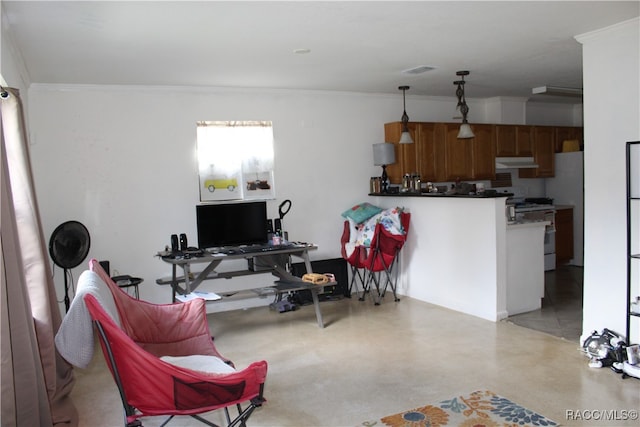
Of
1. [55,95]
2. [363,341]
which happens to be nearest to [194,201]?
[55,95]

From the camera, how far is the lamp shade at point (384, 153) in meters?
6.56

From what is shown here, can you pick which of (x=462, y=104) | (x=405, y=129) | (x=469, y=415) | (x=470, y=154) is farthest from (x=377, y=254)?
(x=469, y=415)

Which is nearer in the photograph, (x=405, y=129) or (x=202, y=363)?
(x=202, y=363)

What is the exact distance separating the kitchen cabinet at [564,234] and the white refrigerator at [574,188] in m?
0.08

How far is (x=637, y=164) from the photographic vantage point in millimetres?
3863

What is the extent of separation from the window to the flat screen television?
1.40 feet

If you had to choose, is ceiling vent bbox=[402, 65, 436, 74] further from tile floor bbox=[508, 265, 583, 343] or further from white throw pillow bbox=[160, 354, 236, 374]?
white throw pillow bbox=[160, 354, 236, 374]

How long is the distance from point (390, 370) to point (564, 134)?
18.5 ft

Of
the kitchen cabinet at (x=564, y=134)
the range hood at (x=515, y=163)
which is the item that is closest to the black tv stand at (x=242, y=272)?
the range hood at (x=515, y=163)

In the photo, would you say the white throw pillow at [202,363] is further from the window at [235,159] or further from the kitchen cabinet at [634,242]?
the window at [235,159]

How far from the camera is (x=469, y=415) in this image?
3203 mm

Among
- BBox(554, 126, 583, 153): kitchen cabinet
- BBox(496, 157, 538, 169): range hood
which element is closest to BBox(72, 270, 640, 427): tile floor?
BBox(496, 157, 538, 169): range hood

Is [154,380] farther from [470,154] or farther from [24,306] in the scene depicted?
[470,154]

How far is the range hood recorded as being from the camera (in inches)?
291
